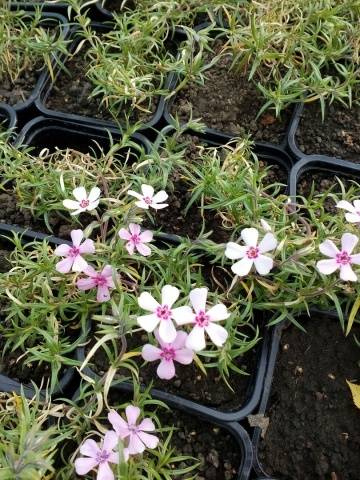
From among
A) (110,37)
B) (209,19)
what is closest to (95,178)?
(110,37)

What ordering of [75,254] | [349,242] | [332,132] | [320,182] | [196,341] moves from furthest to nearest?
[332,132]
[320,182]
[75,254]
[349,242]
[196,341]

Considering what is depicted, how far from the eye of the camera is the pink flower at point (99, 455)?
108 centimetres

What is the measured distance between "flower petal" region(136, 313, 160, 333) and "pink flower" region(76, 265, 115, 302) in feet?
0.90

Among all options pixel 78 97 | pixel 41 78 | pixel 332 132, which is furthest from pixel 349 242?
pixel 41 78

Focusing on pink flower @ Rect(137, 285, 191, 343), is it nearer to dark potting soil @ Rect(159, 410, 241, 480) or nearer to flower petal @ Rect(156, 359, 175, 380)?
flower petal @ Rect(156, 359, 175, 380)

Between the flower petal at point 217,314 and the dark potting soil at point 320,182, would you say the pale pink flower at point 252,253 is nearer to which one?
the flower petal at point 217,314

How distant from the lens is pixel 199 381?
1414mm

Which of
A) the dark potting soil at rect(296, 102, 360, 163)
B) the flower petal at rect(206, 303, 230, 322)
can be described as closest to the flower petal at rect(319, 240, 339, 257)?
the flower petal at rect(206, 303, 230, 322)

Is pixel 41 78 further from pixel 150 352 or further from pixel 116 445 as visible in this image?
pixel 116 445

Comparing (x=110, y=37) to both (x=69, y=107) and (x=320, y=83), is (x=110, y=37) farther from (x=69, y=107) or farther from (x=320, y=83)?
(x=320, y=83)

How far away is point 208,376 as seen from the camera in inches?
55.9

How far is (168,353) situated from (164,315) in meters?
0.10

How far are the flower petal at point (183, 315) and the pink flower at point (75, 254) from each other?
0.30 metres

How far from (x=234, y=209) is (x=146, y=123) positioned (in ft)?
1.75
